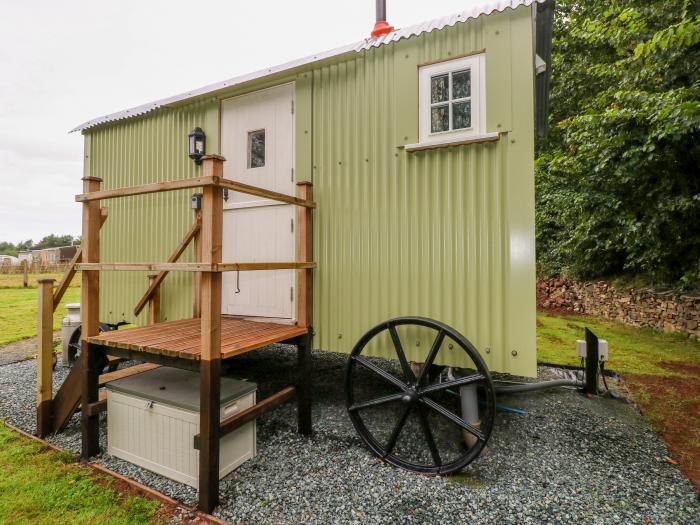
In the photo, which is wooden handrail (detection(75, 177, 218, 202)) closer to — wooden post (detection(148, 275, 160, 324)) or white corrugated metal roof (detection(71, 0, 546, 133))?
wooden post (detection(148, 275, 160, 324))

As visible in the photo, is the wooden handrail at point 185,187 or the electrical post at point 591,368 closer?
the wooden handrail at point 185,187

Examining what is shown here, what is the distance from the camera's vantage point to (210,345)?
7.27ft

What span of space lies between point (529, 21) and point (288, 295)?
122 inches

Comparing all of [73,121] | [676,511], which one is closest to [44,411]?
[676,511]

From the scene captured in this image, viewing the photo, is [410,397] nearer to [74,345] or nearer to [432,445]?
[432,445]

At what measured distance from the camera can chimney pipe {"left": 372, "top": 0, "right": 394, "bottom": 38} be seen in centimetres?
345

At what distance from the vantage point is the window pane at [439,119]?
286 cm

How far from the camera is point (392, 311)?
117 inches

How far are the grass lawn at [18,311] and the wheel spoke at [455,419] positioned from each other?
8257 millimetres

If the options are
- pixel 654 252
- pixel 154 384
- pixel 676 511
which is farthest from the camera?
pixel 654 252

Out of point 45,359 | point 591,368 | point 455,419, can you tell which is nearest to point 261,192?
point 455,419

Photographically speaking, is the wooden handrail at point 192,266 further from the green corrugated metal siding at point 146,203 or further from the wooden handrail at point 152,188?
the green corrugated metal siding at point 146,203

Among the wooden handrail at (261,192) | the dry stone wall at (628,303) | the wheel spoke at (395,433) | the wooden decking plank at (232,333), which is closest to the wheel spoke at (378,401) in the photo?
the wheel spoke at (395,433)

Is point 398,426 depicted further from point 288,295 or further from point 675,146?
point 675,146
